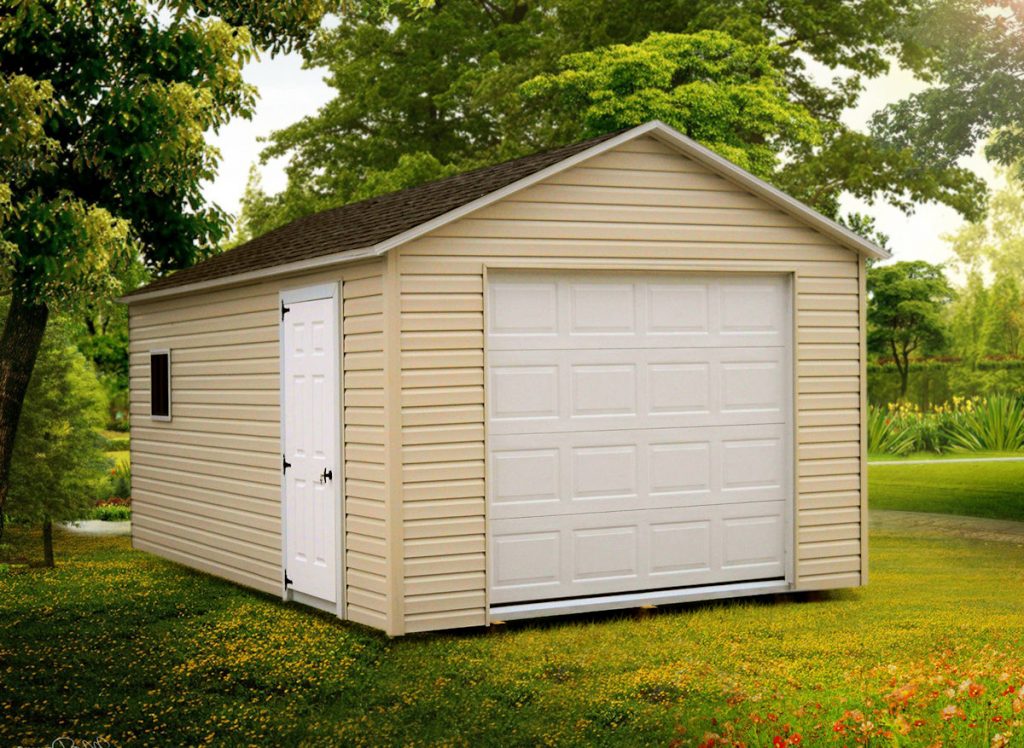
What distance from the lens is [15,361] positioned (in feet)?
44.3

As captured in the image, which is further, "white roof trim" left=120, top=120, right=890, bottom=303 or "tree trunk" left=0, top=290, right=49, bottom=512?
"tree trunk" left=0, top=290, right=49, bottom=512

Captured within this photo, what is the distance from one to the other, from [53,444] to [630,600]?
7260 millimetres

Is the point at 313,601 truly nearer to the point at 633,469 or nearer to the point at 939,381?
the point at 633,469

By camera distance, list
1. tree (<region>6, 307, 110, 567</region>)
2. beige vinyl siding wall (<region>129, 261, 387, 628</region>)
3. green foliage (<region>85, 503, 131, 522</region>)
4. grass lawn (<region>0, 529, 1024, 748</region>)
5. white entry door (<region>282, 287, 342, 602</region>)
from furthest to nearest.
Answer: green foliage (<region>85, 503, 131, 522</region>)
tree (<region>6, 307, 110, 567</region>)
white entry door (<region>282, 287, 342, 602</region>)
beige vinyl siding wall (<region>129, 261, 387, 628</region>)
grass lawn (<region>0, 529, 1024, 748</region>)

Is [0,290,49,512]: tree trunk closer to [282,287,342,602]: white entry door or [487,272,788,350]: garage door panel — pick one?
[282,287,342,602]: white entry door

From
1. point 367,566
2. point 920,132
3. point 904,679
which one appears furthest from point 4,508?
point 920,132

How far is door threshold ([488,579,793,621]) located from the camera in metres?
9.55

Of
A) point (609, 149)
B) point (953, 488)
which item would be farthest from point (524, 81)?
point (609, 149)

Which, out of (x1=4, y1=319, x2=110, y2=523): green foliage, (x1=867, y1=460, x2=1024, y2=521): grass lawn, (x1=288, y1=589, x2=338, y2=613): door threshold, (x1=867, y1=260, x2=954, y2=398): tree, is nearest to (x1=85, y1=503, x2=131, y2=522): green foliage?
(x1=4, y1=319, x2=110, y2=523): green foliage

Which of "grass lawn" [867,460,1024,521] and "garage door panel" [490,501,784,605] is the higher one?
"garage door panel" [490,501,784,605]

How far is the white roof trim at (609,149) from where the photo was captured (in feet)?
29.7

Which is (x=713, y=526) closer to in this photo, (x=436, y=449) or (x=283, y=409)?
(x=436, y=449)

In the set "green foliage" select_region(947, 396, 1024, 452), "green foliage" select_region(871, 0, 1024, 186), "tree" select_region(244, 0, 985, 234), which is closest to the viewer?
"green foliage" select_region(947, 396, 1024, 452)

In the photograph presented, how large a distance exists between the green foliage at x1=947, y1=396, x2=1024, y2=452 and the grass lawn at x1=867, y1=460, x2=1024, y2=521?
7.06ft
